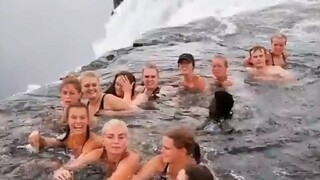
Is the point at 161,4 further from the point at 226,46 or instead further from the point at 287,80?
the point at 287,80

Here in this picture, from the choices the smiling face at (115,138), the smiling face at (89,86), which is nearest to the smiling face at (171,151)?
the smiling face at (115,138)

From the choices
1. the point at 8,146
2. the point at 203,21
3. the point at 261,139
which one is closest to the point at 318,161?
the point at 261,139

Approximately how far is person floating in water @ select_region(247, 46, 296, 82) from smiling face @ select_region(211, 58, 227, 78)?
2.27 ft

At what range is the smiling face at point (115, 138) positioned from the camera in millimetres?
6047

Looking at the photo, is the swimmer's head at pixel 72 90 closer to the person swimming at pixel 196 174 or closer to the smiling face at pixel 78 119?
the smiling face at pixel 78 119

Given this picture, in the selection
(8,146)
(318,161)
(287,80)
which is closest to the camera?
(318,161)

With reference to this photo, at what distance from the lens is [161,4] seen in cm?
2038

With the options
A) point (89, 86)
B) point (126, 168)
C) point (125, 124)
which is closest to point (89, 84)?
point (89, 86)

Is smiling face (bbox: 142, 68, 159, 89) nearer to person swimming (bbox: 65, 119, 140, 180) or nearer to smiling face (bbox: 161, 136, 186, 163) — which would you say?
person swimming (bbox: 65, 119, 140, 180)

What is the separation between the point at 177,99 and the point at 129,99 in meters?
0.80

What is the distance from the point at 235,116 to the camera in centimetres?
838

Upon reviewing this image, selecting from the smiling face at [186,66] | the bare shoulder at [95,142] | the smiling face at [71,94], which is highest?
the smiling face at [186,66]

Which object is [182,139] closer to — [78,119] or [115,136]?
[115,136]

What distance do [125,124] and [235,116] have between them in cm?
190
